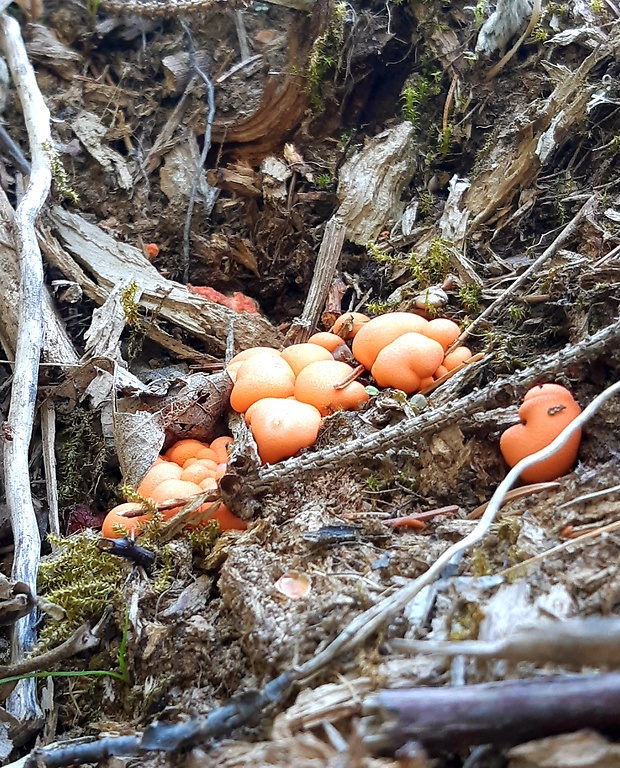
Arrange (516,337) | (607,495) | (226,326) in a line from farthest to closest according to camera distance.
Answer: (226,326), (516,337), (607,495)

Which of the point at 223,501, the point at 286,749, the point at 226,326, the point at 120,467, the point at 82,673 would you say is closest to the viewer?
the point at 286,749

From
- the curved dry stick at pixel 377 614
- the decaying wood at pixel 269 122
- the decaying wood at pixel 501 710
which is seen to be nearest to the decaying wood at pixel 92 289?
the decaying wood at pixel 269 122

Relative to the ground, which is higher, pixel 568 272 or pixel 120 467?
pixel 568 272

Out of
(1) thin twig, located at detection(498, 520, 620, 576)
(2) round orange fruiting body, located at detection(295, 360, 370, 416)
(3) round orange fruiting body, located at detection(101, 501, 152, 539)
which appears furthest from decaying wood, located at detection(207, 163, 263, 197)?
(1) thin twig, located at detection(498, 520, 620, 576)

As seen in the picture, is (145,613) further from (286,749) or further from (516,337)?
(516,337)

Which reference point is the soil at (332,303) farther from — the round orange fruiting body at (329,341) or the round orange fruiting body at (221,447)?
the round orange fruiting body at (329,341)

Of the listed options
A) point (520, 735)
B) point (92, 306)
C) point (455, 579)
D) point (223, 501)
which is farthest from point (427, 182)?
point (520, 735)

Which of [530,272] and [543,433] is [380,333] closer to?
[530,272]
